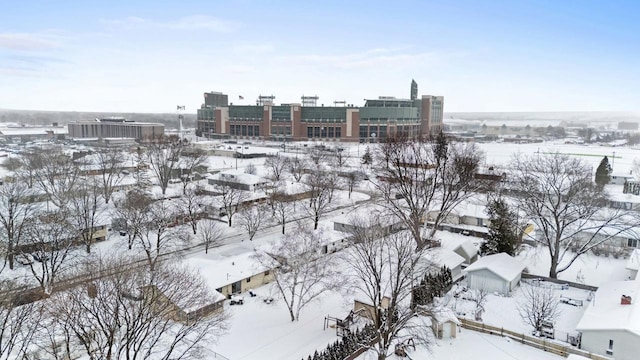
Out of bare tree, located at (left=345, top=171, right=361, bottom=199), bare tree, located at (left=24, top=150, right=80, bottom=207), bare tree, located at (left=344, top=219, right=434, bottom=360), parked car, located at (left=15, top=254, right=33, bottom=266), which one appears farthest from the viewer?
bare tree, located at (left=345, top=171, right=361, bottom=199)

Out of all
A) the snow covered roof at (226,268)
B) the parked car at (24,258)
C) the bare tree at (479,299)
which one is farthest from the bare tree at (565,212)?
the parked car at (24,258)

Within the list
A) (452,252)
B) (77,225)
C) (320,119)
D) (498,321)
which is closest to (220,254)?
(77,225)

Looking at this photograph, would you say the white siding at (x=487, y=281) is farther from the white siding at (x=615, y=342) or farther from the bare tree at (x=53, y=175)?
the bare tree at (x=53, y=175)

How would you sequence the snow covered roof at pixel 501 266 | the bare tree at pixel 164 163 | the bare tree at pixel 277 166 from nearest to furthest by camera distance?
the snow covered roof at pixel 501 266 < the bare tree at pixel 164 163 < the bare tree at pixel 277 166

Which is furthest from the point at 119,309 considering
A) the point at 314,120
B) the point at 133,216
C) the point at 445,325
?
the point at 314,120

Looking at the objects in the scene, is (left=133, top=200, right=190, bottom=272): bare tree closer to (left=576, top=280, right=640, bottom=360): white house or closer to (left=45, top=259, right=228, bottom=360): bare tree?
(left=45, top=259, right=228, bottom=360): bare tree

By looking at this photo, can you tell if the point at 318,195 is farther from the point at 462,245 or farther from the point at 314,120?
the point at 314,120

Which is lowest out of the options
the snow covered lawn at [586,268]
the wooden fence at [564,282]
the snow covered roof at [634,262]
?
the snow covered lawn at [586,268]

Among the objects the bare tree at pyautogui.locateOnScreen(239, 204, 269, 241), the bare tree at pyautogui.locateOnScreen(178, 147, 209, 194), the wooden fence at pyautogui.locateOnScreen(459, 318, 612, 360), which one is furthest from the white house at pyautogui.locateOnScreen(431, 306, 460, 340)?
the bare tree at pyautogui.locateOnScreen(178, 147, 209, 194)
